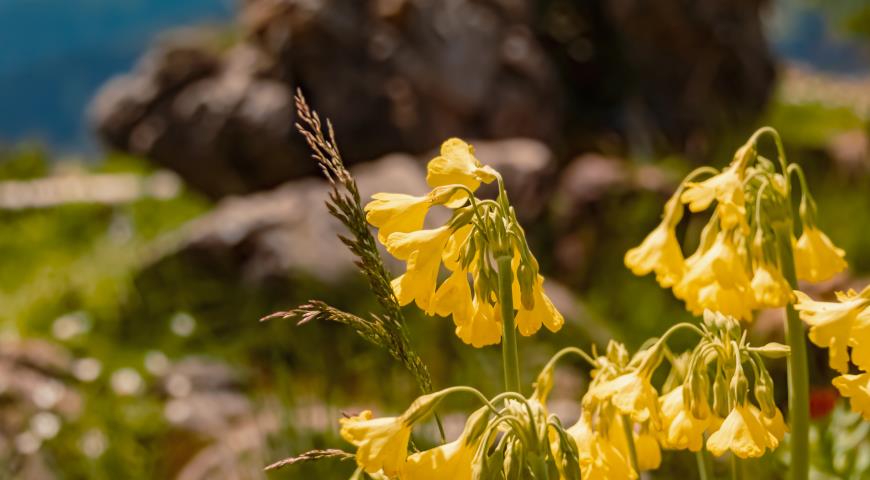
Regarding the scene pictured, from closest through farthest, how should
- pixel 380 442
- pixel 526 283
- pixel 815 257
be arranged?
1. pixel 380 442
2. pixel 526 283
3. pixel 815 257

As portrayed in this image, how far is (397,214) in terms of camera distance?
0.99 m

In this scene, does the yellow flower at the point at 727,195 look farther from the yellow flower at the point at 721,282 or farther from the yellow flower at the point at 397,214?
the yellow flower at the point at 397,214

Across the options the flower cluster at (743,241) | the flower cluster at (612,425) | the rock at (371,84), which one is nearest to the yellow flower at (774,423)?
the flower cluster at (612,425)

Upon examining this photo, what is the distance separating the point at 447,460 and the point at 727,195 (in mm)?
457

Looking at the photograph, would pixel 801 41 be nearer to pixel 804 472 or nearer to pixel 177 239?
pixel 177 239

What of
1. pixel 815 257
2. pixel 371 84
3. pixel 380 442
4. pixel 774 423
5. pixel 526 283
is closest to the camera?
pixel 380 442

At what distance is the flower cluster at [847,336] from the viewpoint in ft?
3.17

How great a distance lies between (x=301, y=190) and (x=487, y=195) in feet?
3.54

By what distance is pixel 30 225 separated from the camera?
26.8 ft

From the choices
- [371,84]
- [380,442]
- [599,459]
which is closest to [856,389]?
[599,459]

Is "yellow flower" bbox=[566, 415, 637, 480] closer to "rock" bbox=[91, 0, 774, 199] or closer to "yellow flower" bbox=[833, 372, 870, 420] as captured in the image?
"yellow flower" bbox=[833, 372, 870, 420]

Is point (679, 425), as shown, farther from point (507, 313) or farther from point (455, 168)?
point (455, 168)

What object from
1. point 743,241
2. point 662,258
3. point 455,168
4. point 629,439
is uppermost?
point 455,168

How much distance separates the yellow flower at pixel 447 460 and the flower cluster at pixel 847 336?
39 centimetres
